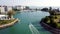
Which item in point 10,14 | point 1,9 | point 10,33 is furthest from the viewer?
point 1,9

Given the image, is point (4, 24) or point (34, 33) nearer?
point (34, 33)

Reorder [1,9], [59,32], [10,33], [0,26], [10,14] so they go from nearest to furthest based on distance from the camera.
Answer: [59,32]
[10,33]
[0,26]
[10,14]
[1,9]

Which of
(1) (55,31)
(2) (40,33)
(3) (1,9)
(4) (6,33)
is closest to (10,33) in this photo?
(4) (6,33)

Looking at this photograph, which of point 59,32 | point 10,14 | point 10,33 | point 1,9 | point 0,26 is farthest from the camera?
point 1,9

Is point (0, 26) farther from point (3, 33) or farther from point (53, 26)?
point (53, 26)

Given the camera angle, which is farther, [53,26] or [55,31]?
[53,26]

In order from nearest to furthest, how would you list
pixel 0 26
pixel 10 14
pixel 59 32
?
pixel 59 32 → pixel 0 26 → pixel 10 14

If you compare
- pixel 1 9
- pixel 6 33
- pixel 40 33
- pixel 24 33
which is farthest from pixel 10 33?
pixel 1 9

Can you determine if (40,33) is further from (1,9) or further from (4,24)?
(1,9)

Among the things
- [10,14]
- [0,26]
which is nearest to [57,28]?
[0,26]
